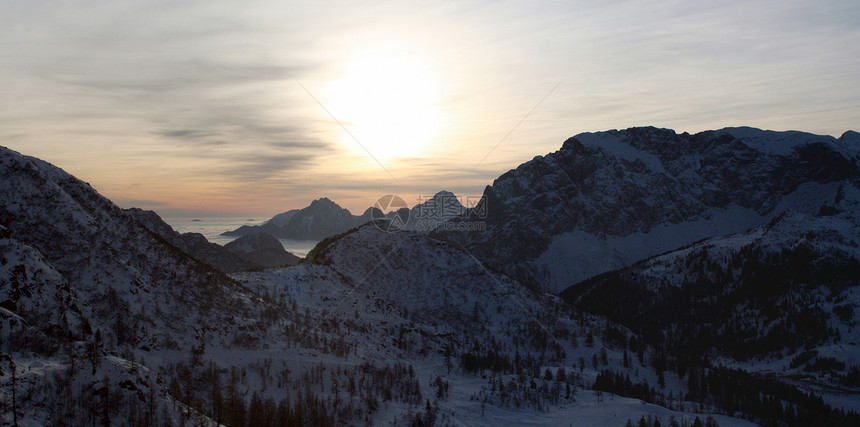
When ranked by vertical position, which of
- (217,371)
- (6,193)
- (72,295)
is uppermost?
(6,193)

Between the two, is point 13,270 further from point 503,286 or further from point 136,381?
point 503,286

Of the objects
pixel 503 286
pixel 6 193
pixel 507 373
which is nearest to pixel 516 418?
pixel 507 373

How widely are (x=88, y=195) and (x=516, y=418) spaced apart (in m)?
79.7

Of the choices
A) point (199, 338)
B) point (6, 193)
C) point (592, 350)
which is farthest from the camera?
point (592, 350)

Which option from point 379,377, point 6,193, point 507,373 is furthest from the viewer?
point 507,373

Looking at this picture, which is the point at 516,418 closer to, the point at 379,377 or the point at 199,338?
the point at 379,377

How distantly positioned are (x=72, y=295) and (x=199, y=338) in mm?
18427

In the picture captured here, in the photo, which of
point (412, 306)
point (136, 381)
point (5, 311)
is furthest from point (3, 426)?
point (412, 306)

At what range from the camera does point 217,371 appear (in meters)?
65.3

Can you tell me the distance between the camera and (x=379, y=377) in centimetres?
8862

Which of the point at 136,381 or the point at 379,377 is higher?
the point at 136,381

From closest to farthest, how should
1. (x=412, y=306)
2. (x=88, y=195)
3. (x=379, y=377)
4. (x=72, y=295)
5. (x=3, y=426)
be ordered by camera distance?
(x=3, y=426)
(x=72, y=295)
(x=88, y=195)
(x=379, y=377)
(x=412, y=306)

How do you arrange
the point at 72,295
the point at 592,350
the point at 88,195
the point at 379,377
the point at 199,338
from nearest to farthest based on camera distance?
the point at 72,295 < the point at 199,338 < the point at 88,195 < the point at 379,377 < the point at 592,350

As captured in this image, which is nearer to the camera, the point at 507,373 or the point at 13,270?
the point at 13,270
